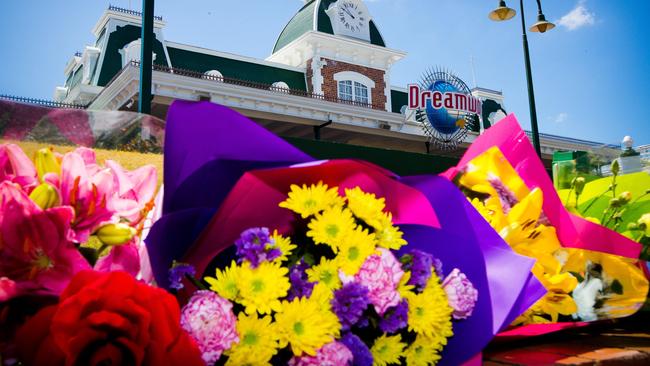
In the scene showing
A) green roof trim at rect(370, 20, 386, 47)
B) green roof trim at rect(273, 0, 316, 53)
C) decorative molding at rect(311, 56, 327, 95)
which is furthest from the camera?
green roof trim at rect(370, 20, 386, 47)

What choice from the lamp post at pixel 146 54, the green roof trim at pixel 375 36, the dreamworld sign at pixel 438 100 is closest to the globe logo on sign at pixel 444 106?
the dreamworld sign at pixel 438 100

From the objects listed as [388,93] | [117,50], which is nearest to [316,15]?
[388,93]

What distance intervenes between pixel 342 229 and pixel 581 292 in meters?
1.15

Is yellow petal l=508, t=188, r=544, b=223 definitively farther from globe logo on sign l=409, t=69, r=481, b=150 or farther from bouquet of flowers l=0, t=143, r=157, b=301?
globe logo on sign l=409, t=69, r=481, b=150

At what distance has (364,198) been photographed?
1.21 metres

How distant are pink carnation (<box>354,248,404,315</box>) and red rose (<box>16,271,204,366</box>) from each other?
0.38 meters

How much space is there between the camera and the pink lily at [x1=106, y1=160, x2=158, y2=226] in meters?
1.10

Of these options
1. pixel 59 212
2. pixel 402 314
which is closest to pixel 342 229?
pixel 402 314

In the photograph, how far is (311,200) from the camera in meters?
1.16

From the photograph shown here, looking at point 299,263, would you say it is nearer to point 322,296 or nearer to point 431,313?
point 322,296

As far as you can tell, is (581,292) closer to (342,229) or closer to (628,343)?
(628,343)

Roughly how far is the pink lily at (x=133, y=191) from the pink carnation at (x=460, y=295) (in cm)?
68

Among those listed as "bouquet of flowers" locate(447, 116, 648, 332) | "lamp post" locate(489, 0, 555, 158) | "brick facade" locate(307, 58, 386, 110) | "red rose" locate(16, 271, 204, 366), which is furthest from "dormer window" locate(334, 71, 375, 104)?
"red rose" locate(16, 271, 204, 366)

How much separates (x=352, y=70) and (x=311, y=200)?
1125 inches
